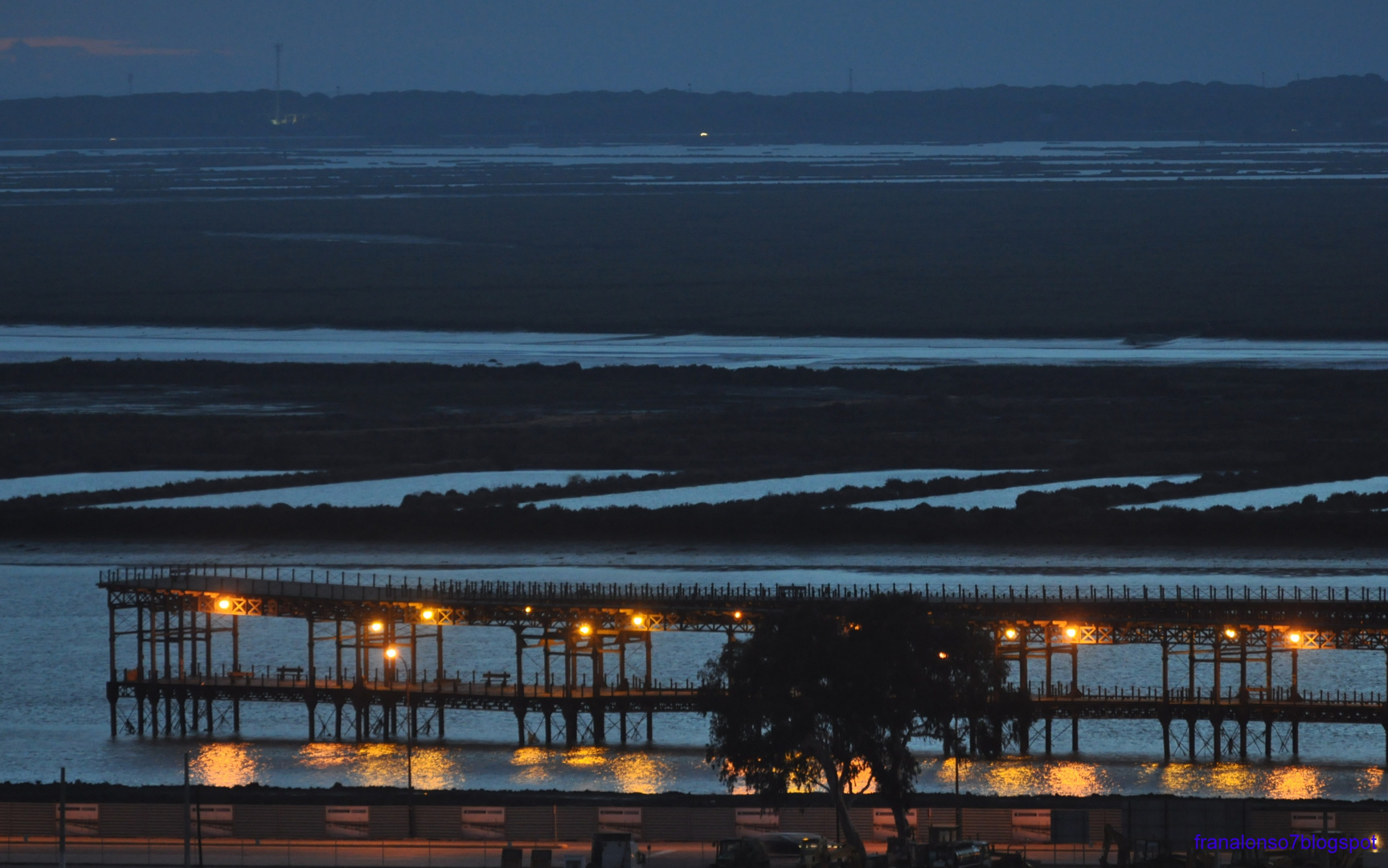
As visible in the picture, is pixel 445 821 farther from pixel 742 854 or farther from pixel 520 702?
pixel 520 702

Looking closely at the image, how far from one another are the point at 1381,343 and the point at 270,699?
107836mm

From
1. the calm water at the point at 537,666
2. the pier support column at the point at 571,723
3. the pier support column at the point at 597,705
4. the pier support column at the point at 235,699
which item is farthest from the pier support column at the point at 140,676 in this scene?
the pier support column at the point at 597,705

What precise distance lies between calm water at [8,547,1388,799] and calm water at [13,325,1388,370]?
53650mm

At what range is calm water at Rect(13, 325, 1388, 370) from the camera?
140m

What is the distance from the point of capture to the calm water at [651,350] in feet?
459

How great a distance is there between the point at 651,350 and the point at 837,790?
107435 millimetres

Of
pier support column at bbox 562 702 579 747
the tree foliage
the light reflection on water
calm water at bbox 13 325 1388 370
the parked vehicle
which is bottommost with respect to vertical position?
the light reflection on water

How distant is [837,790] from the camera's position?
4294cm

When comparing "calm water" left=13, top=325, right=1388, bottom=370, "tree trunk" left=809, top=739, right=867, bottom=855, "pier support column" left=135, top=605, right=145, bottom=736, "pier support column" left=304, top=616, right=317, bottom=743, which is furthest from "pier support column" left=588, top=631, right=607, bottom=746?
"calm water" left=13, top=325, right=1388, bottom=370

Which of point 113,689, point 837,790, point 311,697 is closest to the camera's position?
point 837,790

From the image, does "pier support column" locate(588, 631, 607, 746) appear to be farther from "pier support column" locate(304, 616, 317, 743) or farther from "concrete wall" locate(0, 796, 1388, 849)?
"concrete wall" locate(0, 796, 1388, 849)

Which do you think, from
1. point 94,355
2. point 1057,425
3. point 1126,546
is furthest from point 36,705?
point 94,355

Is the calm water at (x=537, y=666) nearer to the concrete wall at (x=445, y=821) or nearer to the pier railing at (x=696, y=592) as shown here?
the pier railing at (x=696, y=592)

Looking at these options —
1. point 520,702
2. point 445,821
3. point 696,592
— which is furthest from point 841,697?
point 696,592
